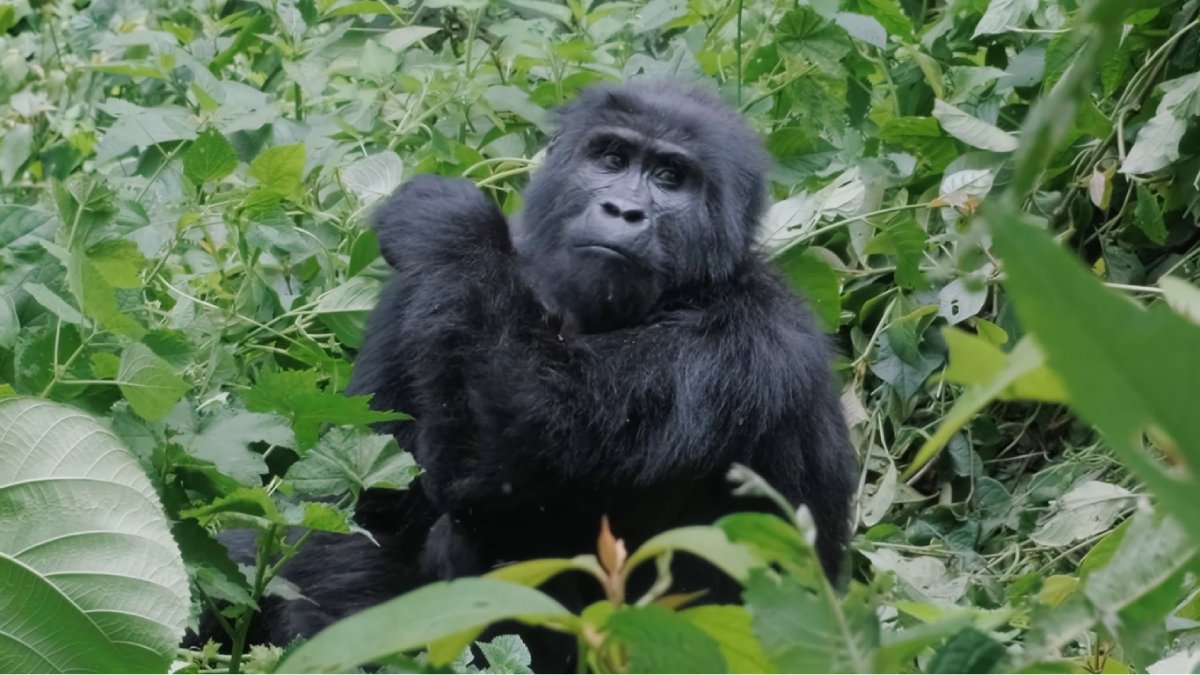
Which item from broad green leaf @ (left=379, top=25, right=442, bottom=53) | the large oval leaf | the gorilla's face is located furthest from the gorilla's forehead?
the large oval leaf

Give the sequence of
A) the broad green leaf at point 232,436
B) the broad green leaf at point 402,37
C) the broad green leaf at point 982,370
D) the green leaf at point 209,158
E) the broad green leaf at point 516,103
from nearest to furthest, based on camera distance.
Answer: the broad green leaf at point 982,370 < the broad green leaf at point 232,436 < the green leaf at point 209,158 < the broad green leaf at point 516,103 < the broad green leaf at point 402,37

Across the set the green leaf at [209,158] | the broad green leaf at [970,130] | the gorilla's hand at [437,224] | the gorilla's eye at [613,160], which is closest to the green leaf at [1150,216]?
the broad green leaf at [970,130]

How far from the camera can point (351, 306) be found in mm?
3389

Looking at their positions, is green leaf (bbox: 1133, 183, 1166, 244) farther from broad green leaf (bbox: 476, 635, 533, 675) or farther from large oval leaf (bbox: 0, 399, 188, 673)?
large oval leaf (bbox: 0, 399, 188, 673)

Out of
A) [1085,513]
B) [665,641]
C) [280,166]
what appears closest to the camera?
[665,641]

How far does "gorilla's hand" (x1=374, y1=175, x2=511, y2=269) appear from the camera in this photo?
3180 millimetres

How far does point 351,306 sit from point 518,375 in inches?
25.8

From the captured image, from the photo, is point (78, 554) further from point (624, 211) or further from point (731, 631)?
point (624, 211)

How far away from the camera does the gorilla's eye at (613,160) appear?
A: 342 cm

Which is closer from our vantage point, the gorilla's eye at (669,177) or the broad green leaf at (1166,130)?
the gorilla's eye at (669,177)

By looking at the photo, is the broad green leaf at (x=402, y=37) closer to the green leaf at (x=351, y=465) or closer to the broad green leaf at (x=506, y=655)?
the green leaf at (x=351, y=465)

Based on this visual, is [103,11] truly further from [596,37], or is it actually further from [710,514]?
[710,514]

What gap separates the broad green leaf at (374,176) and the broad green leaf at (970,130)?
4.87 feet

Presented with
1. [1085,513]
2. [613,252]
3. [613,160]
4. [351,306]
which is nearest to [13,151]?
[351,306]
